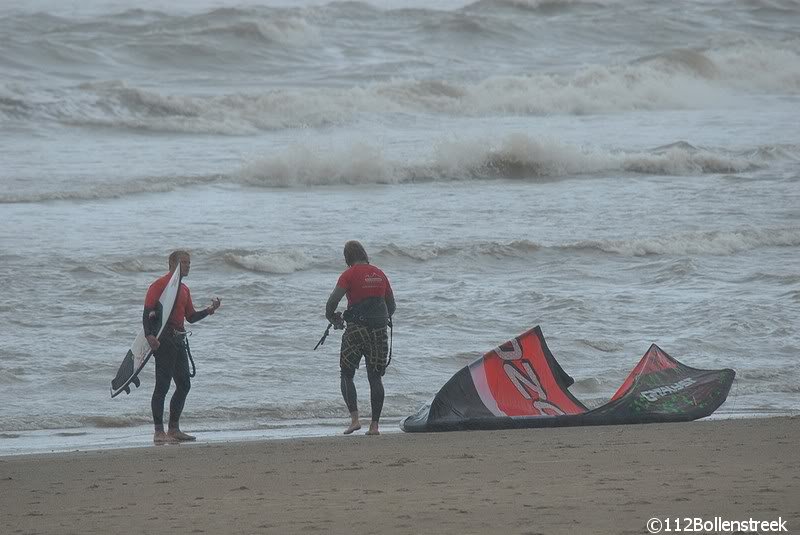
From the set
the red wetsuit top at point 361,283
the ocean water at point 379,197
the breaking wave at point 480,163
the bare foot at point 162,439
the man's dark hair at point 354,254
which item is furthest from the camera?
the breaking wave at point 480,163

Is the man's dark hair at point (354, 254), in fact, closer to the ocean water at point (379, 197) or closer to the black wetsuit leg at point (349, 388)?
the black wetsuit leg at point (349, 388)

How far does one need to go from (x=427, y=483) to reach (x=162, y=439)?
8.40 feet

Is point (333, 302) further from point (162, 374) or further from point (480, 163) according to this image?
point (480, 163)

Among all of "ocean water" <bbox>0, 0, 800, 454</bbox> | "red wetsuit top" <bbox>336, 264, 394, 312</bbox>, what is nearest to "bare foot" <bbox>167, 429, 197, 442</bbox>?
"ocean water" <bbox>0, 0, 800, 454</bbox>

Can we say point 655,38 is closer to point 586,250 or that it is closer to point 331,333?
point 586,250

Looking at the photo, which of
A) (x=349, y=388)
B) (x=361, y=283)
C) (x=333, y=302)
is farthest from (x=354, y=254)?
(x=349, y=388)

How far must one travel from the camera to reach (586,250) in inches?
645

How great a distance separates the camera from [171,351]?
29.1ft

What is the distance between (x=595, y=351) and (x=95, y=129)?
16.8 m

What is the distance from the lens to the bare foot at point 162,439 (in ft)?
28.3

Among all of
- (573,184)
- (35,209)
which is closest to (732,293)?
(573,184)

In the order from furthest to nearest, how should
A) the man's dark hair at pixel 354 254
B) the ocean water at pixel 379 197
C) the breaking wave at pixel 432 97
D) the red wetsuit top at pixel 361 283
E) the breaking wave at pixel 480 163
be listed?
the breaking wave at pixel 432 97 < the breaking wave at pixel 480 163 < the ocean water at pixel 379 197 < the man's dark hair at pixel 354 254 < the red wetsuit top at pixel 361 283

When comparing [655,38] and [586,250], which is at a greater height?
[655,38]

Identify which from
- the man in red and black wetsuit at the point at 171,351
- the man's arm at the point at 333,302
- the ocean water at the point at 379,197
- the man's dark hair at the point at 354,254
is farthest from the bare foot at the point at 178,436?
the man's dark hair at the point at 354,254
